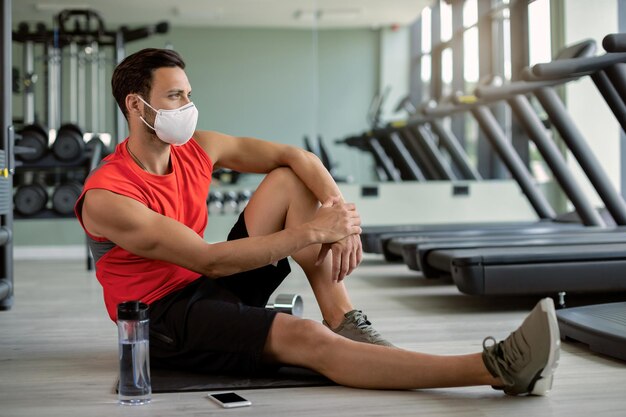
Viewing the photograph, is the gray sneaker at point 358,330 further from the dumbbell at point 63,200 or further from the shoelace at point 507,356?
the dumbbell at point 63,200

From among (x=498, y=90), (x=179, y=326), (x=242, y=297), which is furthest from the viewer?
(x=498, y=90)

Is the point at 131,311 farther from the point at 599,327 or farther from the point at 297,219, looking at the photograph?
the point at 599,327

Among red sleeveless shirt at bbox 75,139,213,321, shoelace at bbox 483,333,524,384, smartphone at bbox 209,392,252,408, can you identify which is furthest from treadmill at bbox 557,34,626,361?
red sleeveless shirt at bbox 75,139,213,321

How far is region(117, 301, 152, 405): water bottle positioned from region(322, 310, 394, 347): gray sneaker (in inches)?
22.2

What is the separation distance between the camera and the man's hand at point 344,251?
6.81 ft

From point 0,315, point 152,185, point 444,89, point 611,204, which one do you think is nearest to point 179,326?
point 152,185

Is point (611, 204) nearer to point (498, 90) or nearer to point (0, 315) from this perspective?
point (498, 90)

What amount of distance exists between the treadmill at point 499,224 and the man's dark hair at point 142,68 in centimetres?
273

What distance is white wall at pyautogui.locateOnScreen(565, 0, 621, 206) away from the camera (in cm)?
454

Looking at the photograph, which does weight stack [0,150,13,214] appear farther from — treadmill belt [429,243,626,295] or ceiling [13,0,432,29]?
ceiling [13,0,432,29]

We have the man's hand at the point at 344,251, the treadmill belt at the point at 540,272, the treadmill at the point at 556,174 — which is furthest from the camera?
the treadmill at the point at 556,174

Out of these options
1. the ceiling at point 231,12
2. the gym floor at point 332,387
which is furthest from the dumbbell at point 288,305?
the ceiling at point 231,12

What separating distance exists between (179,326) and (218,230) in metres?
4.61

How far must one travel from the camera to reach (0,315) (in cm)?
346
